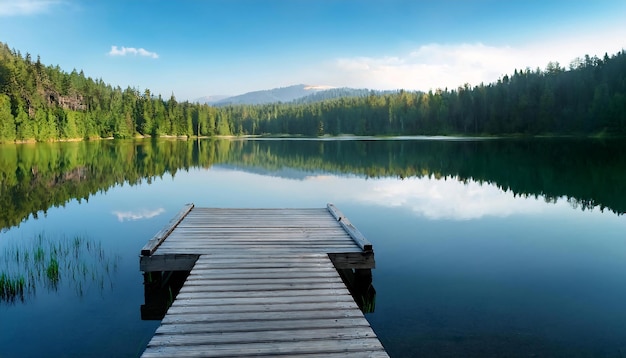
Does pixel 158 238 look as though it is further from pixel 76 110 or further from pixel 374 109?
pixel 374 109

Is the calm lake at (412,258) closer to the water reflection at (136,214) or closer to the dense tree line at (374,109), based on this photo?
the water reflection at (136,214)

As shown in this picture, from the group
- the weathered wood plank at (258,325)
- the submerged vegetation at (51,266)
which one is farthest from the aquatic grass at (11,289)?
the weathered wood plank at (258,325)

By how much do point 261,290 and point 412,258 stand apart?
225 inches

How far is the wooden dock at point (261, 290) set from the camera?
4.59 meters

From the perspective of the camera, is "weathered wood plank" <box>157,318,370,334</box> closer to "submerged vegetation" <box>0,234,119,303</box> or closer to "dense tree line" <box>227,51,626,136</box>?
"submerged vegetation" <box>0,234,119,303</box>

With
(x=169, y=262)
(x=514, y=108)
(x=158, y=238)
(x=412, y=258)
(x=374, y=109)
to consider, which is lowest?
(x=412, y=258)

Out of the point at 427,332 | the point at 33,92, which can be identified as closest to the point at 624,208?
the point at 427,332

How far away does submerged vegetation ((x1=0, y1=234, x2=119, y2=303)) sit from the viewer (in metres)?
8.61

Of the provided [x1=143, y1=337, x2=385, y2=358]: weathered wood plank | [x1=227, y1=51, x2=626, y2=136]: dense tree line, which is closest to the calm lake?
[x1=143, y1=337, x2=385, y2=358]: weathered wood plank

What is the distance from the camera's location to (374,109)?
13638 cm

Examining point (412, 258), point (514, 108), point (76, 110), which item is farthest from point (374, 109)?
point (412, 258)

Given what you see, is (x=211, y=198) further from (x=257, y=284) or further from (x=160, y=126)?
(x=160, y=126)

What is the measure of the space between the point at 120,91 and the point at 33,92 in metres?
59.7

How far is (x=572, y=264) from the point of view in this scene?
10.4 meters
